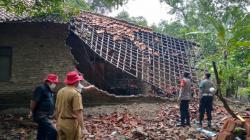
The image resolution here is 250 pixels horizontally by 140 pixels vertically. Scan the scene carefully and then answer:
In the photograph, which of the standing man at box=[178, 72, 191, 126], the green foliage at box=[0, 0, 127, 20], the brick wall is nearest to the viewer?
the green foliage at box=[0, 0, 127, 20]

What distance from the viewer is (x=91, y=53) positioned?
1644 centimetres

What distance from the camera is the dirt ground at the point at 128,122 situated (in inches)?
374

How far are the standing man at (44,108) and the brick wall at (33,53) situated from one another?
6458 mm

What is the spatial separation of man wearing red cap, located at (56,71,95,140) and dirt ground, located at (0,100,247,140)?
3119 mm

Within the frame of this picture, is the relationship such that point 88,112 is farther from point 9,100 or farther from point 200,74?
point 200,74

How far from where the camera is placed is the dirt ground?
374 inches

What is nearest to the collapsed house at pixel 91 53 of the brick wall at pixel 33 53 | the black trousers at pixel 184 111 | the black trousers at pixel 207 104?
the brick wall at pixel 33 53

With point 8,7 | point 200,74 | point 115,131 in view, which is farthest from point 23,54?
point 200,74

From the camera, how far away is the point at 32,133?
10469 millimetres

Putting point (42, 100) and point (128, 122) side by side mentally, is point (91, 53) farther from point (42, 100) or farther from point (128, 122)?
point (42, 100)

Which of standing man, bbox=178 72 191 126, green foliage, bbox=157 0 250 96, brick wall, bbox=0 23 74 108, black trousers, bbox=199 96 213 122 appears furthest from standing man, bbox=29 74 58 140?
brick wall, bbox=0 23 74 108

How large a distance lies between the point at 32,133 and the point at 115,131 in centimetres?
232

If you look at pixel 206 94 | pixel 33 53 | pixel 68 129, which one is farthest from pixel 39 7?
pixel 68 129

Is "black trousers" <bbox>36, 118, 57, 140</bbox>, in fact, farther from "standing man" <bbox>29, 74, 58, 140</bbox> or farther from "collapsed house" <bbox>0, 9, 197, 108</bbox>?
"collapsed house" <bbox>0, 9, 197, 108</bbox>
